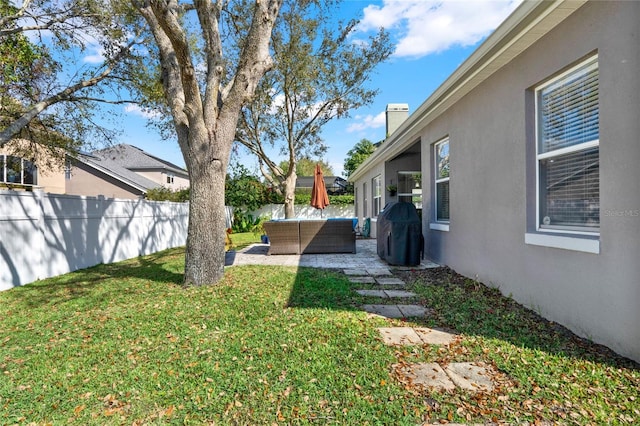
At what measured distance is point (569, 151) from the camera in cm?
341

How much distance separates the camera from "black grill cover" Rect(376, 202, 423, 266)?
6.78 m

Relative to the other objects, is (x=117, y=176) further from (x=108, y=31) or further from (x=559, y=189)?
(x=559, y=189)

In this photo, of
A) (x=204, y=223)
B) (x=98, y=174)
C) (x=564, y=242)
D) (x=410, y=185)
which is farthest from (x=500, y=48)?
(x=98, y=174)

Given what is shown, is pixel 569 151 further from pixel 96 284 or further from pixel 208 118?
pixel 96 284

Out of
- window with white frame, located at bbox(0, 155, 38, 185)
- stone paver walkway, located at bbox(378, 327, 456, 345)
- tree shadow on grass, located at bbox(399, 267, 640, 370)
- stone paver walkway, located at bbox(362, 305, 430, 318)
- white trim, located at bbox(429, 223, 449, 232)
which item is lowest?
stone paver walkway, located at bbox(378, 327, 456, 345)

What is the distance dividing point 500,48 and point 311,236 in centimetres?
601

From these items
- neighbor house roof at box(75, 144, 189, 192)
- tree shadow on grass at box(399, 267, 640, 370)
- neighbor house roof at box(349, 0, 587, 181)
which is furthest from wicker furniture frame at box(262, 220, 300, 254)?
neighbor house roof at box(75, 144, 189, 192)

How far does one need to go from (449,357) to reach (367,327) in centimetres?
89

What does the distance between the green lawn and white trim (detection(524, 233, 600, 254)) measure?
825 mm

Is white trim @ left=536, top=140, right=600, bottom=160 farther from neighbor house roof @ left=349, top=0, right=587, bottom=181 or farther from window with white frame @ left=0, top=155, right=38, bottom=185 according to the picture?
window with white frame @ left=0, top=155, right=38, bottom=185

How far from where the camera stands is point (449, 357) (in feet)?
9.19

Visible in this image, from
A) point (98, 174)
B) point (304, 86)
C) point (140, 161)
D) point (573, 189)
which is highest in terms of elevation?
point (304, 86)

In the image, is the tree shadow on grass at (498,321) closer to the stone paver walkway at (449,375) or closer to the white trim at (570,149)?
the stone paver walkway at (449,375)

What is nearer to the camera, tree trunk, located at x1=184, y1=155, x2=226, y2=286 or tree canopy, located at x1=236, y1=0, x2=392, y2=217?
tree trunk, located at x1=184, y1=155, x2=226, y2=286
